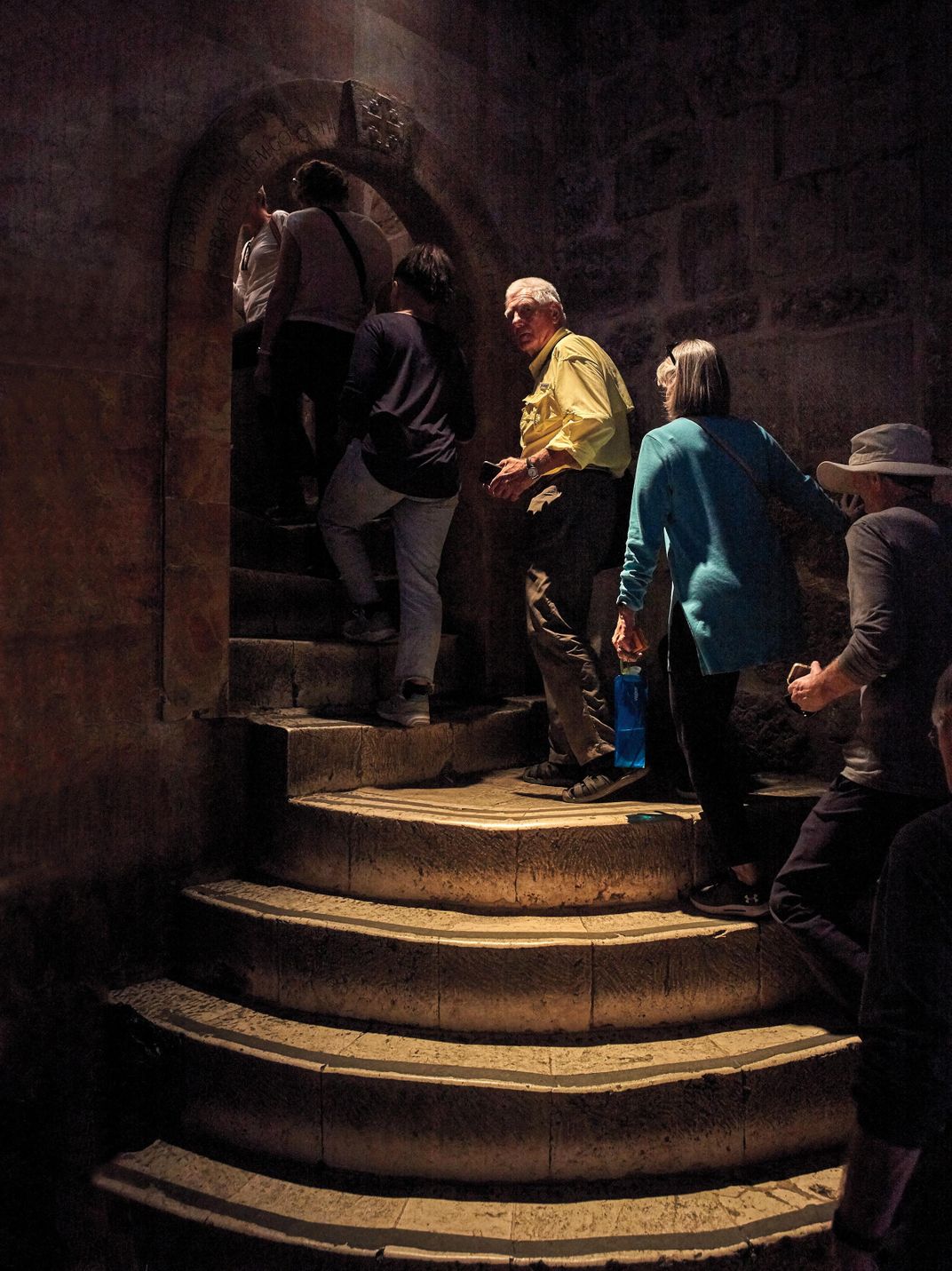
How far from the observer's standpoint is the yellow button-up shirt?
13.5 ft

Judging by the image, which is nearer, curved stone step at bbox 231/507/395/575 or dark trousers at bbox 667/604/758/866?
dark trousers at bbox 667/604/758/866

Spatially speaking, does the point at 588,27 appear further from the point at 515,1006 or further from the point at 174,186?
the point at 515,1006

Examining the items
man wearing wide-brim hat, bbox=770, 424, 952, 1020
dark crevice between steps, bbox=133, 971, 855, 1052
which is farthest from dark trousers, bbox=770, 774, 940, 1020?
dark crevice between steps, bbox=133, 971, 855, 1052

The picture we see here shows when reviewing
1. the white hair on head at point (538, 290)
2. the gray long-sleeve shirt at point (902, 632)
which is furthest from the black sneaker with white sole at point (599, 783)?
the white hair on head at point (538, 290)

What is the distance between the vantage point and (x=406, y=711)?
441cm

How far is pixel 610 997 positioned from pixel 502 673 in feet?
7.96

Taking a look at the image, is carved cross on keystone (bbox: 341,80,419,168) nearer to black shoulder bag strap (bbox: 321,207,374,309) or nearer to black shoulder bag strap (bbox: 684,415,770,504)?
black shoulder bag strap (bbox: 321,207,374,309)

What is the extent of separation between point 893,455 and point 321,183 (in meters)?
3.09

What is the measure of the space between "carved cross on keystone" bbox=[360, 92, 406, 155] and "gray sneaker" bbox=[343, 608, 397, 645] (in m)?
2.10

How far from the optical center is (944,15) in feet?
14.5

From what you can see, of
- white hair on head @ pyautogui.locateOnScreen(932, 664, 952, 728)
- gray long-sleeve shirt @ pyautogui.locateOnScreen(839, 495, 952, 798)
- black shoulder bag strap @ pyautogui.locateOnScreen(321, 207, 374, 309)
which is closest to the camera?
white hair on head @ pyautogui.locateOnScreen(932, 664, 952, 728)

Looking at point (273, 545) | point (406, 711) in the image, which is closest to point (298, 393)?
point (273, 545)

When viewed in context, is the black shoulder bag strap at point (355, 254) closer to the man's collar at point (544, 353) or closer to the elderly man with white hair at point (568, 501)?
the elderly man with white hair at point (568, 501)

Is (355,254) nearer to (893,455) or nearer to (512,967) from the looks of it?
(893,455)
